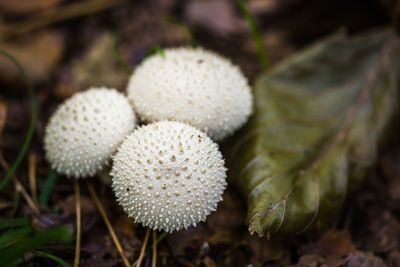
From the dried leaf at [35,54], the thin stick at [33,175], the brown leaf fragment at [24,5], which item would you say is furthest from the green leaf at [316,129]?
the brown leaf fragment at [24,5]

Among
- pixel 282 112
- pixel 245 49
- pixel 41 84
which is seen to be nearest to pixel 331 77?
pixel 282 112

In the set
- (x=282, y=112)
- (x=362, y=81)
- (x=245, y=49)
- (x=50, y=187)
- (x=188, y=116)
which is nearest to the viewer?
(x=188, y=116)

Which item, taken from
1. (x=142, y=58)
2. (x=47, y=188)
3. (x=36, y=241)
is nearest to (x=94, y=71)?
(x=142, y=58)

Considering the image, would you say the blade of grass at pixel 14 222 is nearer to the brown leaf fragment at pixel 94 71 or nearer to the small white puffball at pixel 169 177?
the small white puffball at pixel 169 177

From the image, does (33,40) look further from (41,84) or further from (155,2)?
(155,2)

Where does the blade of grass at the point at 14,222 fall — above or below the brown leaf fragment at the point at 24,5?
below

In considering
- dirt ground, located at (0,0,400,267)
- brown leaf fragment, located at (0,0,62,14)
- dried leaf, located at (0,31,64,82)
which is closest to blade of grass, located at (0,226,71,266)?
dirt ground, located at (0,0,400,267)

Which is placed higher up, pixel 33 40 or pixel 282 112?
pixel 33 40
